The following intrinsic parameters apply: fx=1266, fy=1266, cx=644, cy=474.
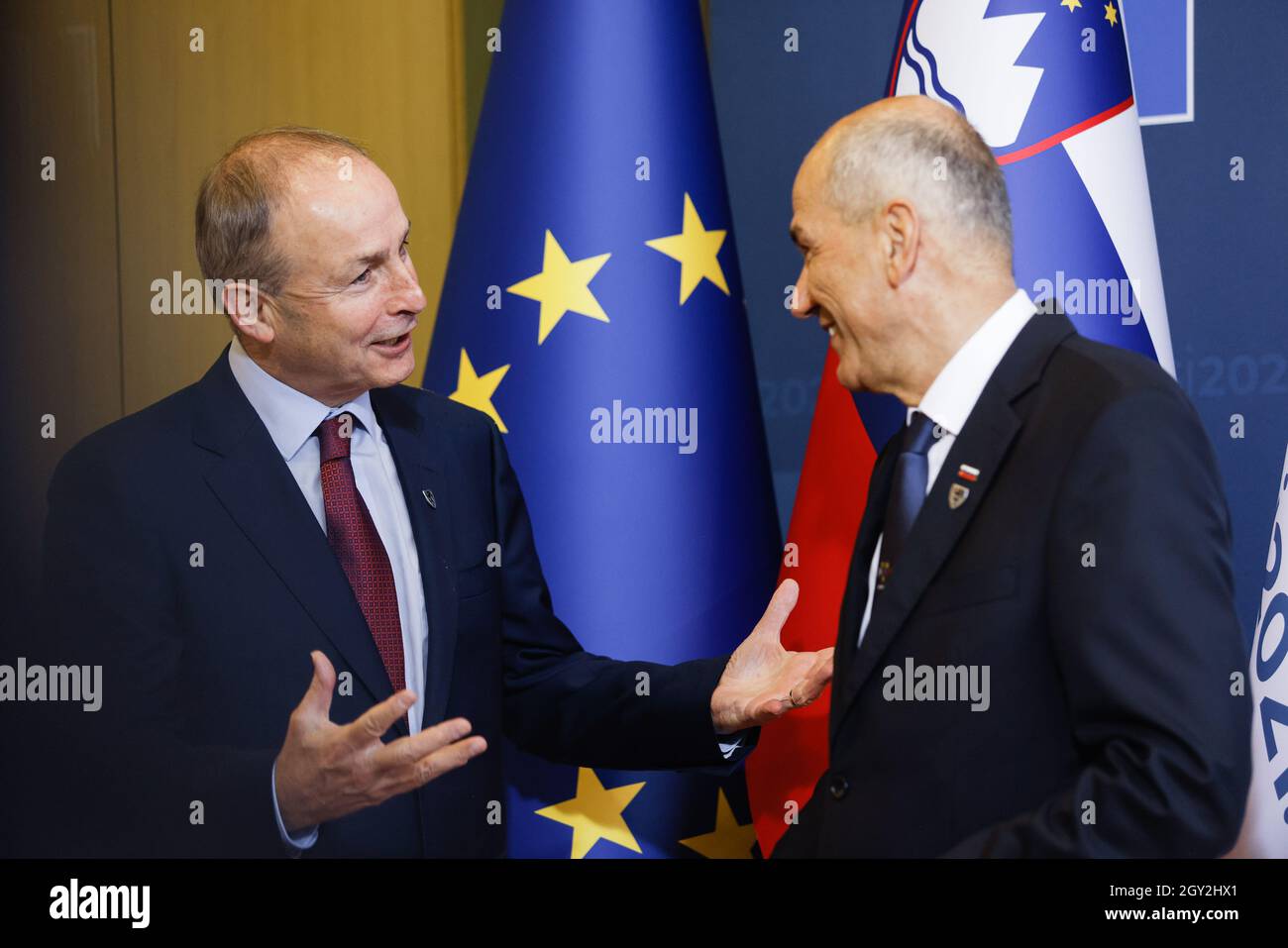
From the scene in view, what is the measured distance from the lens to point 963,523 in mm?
1541

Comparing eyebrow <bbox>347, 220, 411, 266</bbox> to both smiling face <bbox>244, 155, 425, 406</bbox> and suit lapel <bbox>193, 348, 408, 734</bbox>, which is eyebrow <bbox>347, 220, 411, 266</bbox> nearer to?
smiling face <bbox>244, 155, 425, 406</bbox>

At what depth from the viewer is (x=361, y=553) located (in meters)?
2.05

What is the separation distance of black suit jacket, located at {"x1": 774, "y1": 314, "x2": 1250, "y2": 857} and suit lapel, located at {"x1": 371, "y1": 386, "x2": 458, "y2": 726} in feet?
2.31

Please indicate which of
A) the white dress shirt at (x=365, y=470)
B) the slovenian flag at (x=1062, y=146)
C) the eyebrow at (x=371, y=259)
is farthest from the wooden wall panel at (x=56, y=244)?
the slovenian flag at (x=1062, y=146)

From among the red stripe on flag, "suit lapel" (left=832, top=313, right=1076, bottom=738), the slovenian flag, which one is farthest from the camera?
the red stripe on flag

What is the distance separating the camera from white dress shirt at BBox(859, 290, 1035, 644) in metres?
1.64

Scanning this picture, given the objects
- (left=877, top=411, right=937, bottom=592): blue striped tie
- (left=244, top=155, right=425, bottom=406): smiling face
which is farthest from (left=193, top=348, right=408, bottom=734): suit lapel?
(left=877, top=411, right=937, bottom=592): blue striped tie

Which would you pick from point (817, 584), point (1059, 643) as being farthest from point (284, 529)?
point (1059, 643)

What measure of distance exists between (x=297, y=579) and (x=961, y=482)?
1032 millimetres

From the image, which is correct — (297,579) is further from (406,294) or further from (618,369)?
A: (618,369)

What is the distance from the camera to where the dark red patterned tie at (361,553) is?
6.70 feet

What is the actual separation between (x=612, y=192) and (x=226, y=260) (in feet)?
2.60
